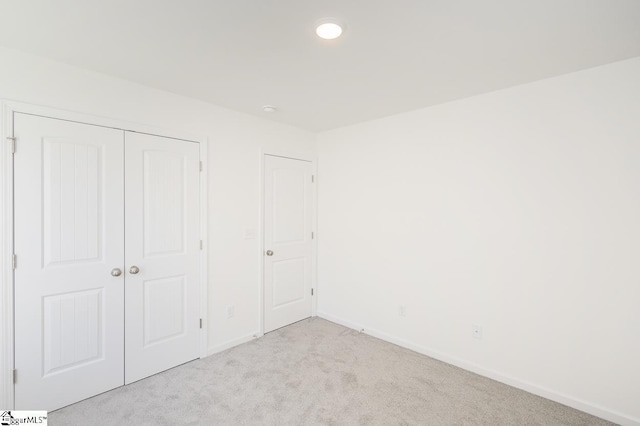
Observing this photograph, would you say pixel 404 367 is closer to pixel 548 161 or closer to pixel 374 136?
pixel 548 161

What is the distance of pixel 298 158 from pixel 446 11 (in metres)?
2.50

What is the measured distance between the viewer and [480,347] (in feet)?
8.82

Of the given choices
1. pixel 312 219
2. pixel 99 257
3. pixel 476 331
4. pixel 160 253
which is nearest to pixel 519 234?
pixel 476 331

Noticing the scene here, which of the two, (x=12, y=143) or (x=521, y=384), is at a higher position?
(x=12, y=143)

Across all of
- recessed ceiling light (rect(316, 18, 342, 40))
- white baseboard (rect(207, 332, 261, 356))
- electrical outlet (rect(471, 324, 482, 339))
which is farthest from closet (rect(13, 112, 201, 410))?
electrical outlet (rect(471, 324, 482, 339))

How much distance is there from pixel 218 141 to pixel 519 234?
2931 millimetres

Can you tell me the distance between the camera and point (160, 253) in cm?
264

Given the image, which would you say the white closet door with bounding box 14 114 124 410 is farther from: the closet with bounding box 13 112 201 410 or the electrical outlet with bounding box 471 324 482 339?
the electrical outlet with bounding box 471 324 482 339

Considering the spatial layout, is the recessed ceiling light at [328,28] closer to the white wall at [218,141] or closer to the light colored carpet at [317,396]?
the white wall at [218,141]

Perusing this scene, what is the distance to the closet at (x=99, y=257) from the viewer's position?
2.04 m

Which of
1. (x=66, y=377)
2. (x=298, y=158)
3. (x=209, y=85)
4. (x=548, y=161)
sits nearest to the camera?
(x=66, y=377)

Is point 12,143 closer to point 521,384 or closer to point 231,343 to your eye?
point 231,343

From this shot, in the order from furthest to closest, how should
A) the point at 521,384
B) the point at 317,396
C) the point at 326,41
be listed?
1. the point at 521,384
2. the point at 317,396
3. the point at 326,41

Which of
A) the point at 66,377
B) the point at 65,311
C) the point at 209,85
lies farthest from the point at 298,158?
the point at 66,377
